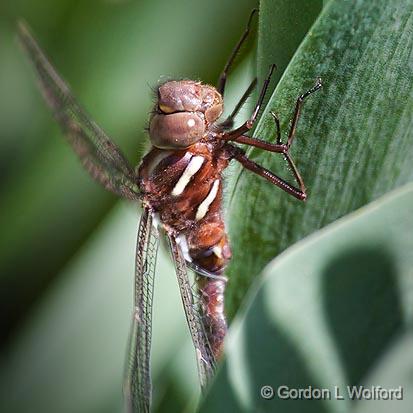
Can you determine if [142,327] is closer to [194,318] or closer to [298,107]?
[194,318]

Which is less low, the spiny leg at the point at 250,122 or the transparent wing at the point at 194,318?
the spiny leg at the point at 250,122

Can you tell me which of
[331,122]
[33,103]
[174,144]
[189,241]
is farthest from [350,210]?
[33,103]

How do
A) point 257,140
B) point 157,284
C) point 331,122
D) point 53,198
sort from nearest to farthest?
1. point 331,122
2. point 257,140
3. point 157,284
4. point 53,198

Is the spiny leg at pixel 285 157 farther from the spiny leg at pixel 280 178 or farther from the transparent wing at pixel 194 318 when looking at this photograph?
the transparent wing at pixel 194 318

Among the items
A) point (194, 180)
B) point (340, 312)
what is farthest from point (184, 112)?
point (340, 312)

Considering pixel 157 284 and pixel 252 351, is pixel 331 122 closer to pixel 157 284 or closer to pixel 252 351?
pixel 252 351

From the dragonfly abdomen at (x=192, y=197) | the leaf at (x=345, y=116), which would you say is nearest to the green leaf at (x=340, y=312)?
the leaf at (x=345, y=116)
